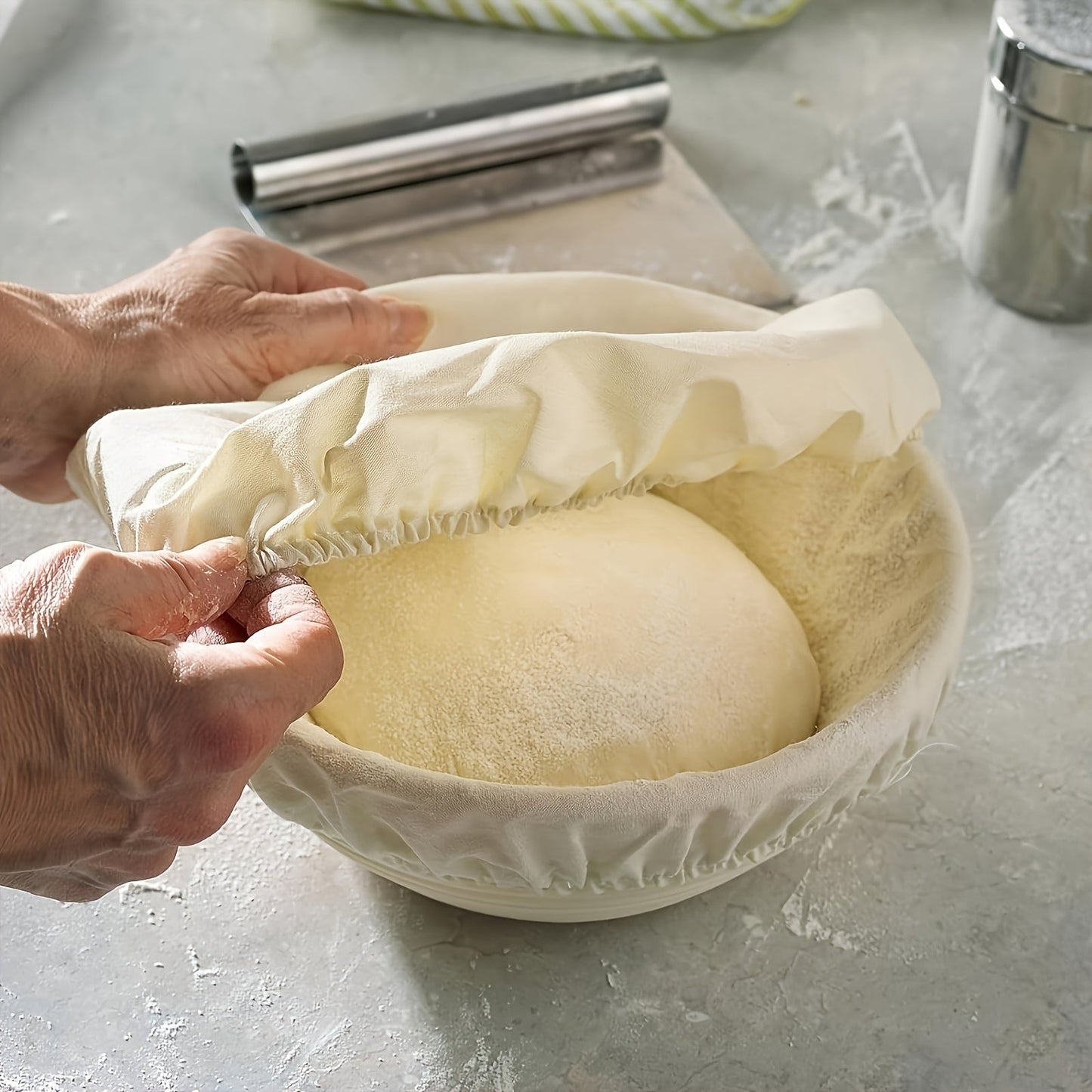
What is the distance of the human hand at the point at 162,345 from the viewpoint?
3.13 feet

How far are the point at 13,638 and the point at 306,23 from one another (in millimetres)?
1640

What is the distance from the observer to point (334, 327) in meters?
0.97

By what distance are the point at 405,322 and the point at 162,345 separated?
0.19m

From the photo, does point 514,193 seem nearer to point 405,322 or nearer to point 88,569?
point 405,322

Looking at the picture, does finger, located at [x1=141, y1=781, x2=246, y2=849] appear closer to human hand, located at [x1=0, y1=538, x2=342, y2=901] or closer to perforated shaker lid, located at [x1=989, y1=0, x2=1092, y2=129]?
human hand, located at [x1=0, y1=538, x2=342, y2=901]

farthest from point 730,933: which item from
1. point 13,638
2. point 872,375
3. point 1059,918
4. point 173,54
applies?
→ point 173,54

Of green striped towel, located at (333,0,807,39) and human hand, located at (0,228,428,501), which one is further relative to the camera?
green striped towel, located at (333,0,807,39)

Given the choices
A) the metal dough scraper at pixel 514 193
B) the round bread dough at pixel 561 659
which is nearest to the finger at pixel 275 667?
the round bread dough at pixel 561 659

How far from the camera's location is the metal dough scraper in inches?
61.3

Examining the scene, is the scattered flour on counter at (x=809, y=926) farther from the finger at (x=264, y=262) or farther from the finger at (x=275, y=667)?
the finger at (x=264, y=262)

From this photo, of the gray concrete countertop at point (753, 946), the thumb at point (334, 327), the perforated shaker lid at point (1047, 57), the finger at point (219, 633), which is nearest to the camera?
the finger at point (219, 633)

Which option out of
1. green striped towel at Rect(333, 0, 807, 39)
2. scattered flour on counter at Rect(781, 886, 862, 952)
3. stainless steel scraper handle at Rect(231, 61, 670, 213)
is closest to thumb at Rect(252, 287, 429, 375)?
scattered flour on counter at Rect(781, 886, 862, 952)

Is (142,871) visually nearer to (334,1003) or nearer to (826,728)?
(334,1003)

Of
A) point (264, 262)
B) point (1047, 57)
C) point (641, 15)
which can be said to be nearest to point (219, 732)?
point (264, 262)
